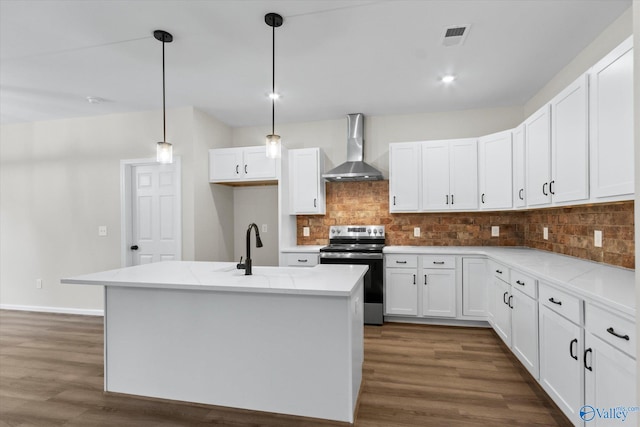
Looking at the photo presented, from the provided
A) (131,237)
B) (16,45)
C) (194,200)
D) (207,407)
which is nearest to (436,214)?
(194,200)

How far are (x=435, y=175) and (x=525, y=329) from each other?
2.09m

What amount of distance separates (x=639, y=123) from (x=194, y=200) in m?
4.10

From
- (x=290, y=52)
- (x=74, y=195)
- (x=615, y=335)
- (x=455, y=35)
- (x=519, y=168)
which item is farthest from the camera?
(x=74, y=195)

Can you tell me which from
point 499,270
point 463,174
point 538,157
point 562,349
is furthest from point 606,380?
point 463,174

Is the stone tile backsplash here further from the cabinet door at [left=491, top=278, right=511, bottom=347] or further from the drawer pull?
the drawer pull

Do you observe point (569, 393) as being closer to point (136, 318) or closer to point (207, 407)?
point (207, 407)

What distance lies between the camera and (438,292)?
3889 millimetres

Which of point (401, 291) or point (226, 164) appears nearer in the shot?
point (401, 291)

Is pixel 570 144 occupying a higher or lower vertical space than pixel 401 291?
higher

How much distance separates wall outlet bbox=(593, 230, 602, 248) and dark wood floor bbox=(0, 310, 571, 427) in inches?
47.0

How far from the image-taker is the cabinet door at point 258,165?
4.39 m

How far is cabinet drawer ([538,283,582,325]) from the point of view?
71.3 inches

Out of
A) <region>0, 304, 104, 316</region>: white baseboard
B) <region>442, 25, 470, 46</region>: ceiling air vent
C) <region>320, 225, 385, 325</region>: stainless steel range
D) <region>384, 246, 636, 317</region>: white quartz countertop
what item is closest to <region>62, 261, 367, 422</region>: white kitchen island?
<region>384, 246, 636, 317</region>: white quartz countertop

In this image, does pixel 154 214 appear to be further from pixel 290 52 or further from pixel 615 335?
pixel 615 335
